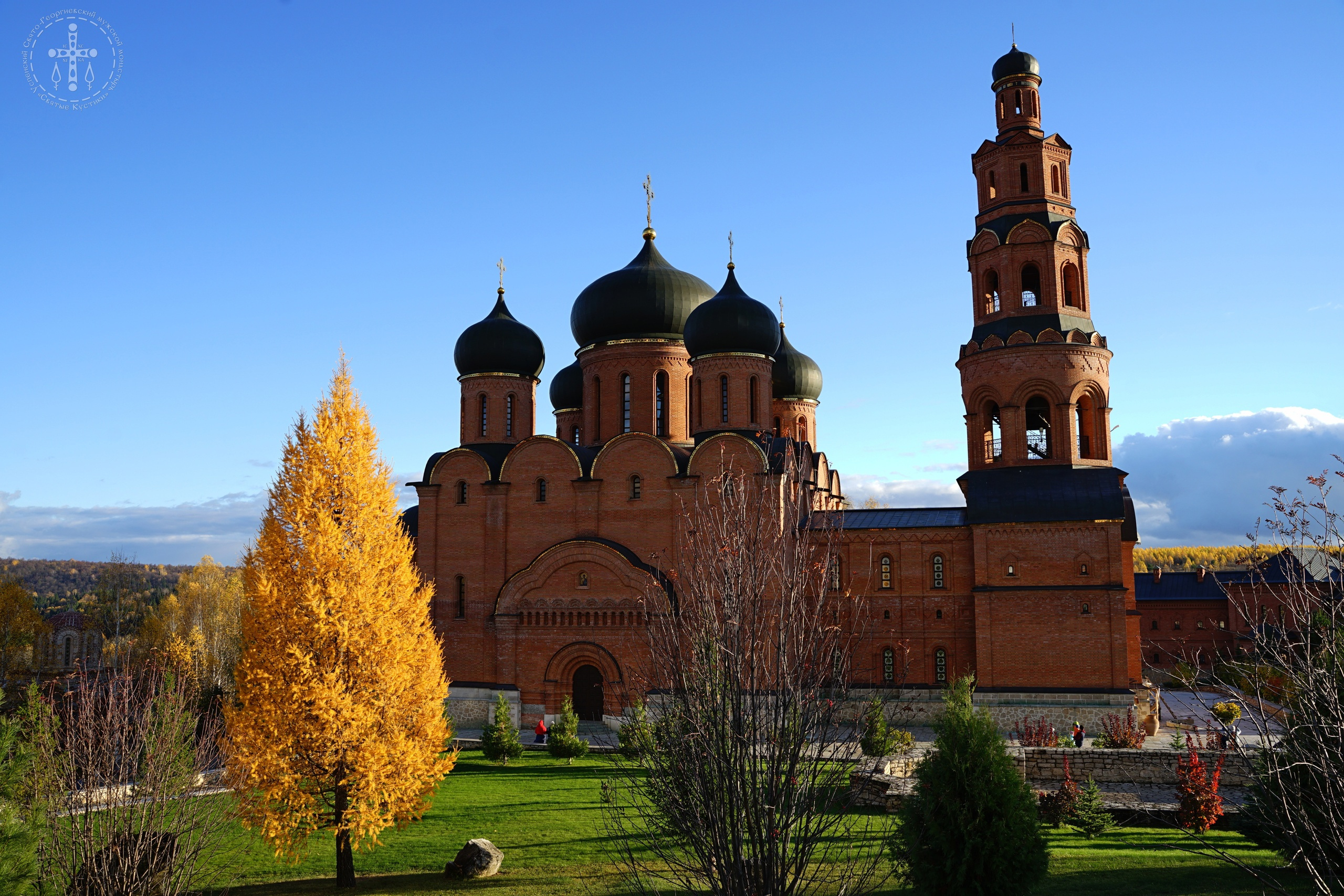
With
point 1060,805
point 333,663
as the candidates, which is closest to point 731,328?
point 1060,805

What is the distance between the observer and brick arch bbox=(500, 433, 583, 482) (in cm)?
2469

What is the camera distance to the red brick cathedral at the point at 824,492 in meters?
21.2

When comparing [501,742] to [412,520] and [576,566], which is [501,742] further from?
[412,520]

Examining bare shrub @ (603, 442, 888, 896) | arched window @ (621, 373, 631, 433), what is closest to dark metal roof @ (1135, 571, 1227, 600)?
arched window @ (621, 373, 631, 433)

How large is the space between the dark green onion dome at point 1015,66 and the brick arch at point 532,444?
14649mm

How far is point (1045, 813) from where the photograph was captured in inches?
516

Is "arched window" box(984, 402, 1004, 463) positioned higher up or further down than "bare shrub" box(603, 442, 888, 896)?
higher up

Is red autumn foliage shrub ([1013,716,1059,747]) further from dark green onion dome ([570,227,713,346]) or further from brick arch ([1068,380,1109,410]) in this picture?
dark green onion dome ([570,227,713,346])

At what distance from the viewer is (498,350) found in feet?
89.2

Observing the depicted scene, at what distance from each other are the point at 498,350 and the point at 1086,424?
624 inches

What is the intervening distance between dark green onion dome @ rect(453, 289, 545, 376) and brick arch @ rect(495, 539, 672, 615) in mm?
6140

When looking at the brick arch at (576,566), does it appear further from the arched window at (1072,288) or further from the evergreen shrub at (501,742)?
the arched window at (1072,288)

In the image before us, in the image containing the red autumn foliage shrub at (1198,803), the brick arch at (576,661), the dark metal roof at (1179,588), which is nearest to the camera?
the red autumn foliage shrub at (1198,803)

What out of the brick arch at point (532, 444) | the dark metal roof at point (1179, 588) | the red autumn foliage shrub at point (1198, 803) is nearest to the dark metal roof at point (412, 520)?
the brick arch at point (532, 444)
